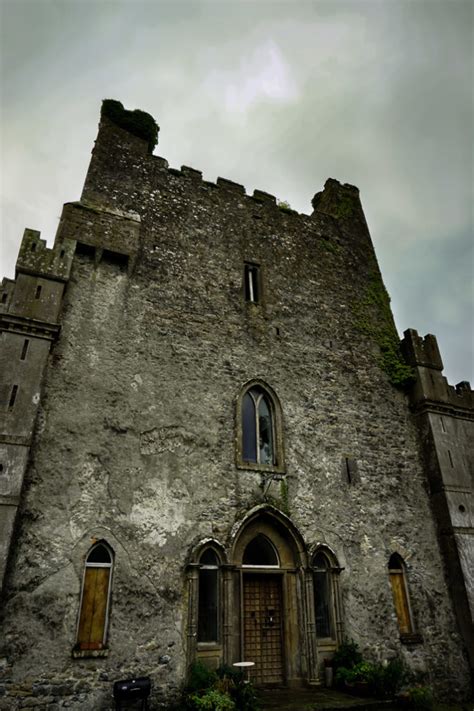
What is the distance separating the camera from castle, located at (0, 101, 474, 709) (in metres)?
8.39

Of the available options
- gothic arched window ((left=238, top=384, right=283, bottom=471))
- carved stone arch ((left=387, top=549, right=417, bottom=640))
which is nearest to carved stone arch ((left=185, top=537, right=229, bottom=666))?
gothic arched window ((left=238, top=384, right=283, bottom=471))

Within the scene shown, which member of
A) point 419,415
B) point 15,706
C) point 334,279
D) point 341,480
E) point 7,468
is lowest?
point 15,706

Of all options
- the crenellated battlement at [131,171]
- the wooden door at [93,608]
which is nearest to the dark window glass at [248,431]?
the wooden door at [93,608]

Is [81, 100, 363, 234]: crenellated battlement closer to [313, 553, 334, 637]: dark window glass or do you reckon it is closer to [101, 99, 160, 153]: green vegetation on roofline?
[101, 99, 160, 153]: green vegetation on roofline

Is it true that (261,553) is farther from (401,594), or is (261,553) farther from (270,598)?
(401,594)

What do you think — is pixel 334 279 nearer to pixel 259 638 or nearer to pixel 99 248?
pixel 99 248

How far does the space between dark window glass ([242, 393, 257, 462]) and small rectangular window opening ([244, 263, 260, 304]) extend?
10.2 feet

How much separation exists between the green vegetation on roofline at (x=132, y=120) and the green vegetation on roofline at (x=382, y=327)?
8329 mm

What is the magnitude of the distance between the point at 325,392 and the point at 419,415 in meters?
3.03

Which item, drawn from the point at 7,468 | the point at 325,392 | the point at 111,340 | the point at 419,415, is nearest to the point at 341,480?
the point at 325,392

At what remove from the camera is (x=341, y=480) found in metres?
11.8

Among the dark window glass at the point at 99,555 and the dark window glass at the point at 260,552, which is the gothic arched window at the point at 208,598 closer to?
the dark window glass at the point at 260,552

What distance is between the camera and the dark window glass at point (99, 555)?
8672 millimetres

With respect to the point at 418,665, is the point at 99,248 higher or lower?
higher
